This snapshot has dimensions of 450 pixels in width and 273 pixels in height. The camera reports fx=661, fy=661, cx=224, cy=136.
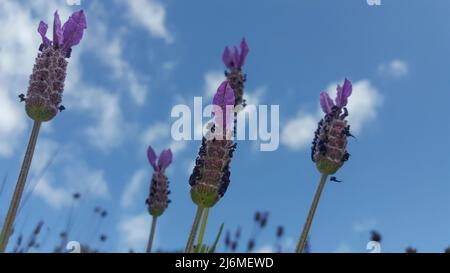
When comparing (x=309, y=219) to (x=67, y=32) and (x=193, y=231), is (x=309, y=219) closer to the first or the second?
(x=193, y=231)

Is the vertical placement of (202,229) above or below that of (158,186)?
below

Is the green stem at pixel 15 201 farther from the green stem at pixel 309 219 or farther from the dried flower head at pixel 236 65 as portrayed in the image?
the dried flower head at pixel 236 65

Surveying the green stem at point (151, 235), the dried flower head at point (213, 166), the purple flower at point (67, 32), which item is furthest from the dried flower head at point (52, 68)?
the green stem at point (151, 235)

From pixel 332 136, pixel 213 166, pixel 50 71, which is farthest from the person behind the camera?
pixel 332 136

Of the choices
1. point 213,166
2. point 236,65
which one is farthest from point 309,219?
point 236,65

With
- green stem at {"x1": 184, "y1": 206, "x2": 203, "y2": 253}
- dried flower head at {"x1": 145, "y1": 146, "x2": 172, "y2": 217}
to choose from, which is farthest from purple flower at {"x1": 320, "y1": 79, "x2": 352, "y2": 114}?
dried flower head at {"x1": 145, "y1": 146, "x2": 172, "y2": 217}

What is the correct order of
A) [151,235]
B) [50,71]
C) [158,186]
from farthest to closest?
[158,186] < [151,235] < [50,71]
